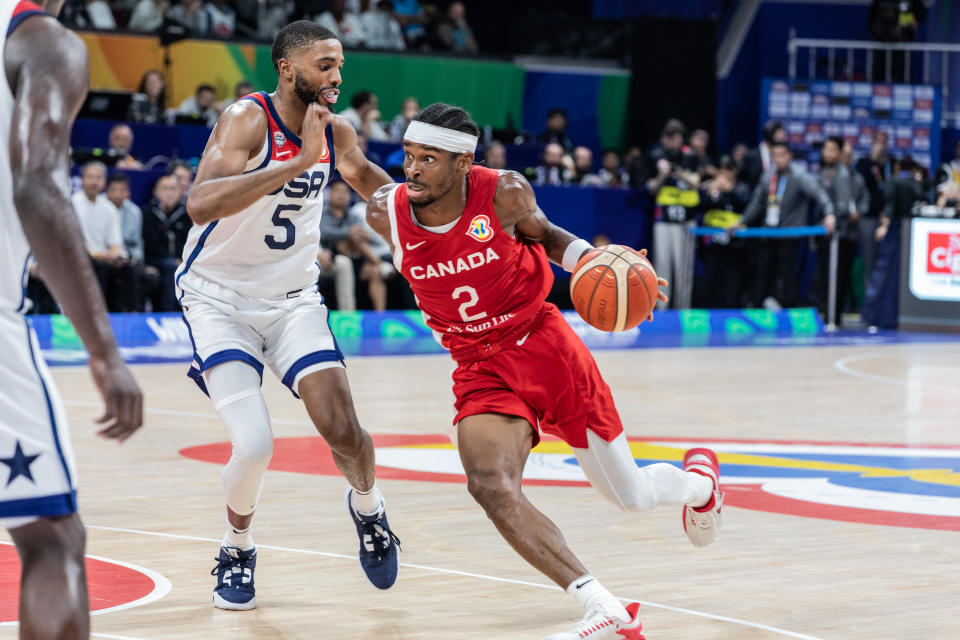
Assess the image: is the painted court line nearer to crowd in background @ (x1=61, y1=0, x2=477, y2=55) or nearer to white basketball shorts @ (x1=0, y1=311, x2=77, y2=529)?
white basketball shorts @ (x1=0, y1=311, x2=77, y2=529)

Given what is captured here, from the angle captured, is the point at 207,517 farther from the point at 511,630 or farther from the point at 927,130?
the point at 927,130

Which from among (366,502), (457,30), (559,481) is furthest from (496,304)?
(457,30)

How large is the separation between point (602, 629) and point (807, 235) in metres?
14.1

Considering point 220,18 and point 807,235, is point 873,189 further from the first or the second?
point 220,18

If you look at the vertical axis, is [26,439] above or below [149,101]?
below

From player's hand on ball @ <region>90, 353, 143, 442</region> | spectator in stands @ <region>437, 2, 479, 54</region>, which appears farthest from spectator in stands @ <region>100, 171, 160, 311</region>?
player's hand on ball @ <region>90, 353, 143, 442</region>

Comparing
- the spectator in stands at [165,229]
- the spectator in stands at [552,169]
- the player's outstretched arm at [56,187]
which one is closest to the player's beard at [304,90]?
the player's outstretched arm at [56,187]

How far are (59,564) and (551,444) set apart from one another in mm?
6053

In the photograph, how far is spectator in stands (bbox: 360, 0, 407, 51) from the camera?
757 inches

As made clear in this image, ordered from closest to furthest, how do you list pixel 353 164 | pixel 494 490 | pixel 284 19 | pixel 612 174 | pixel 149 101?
1. pixel 494 490
2. pixel 353 164
3. pixel 149 101
4. pixel 284 19
5. pixel 612 174

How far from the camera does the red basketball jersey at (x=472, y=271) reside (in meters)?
4.84

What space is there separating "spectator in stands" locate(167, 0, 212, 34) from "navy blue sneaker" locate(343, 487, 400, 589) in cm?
1338

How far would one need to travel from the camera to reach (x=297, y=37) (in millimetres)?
5172

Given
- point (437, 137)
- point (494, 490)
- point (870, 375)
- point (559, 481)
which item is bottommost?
point (870, 375)
